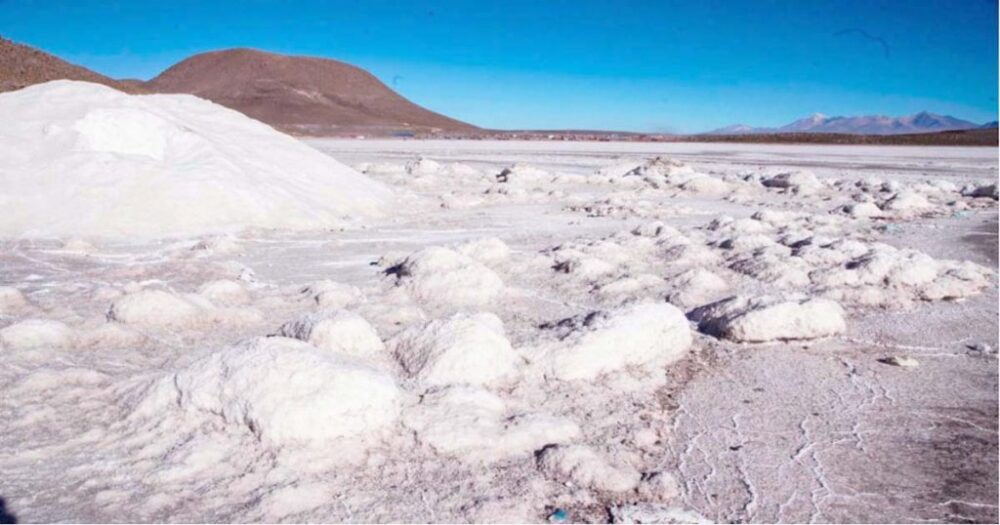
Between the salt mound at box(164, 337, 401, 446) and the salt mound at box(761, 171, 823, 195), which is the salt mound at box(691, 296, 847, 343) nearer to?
the salt mound at box(164, 337, 401, 446)

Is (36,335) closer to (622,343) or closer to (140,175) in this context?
(622,343)

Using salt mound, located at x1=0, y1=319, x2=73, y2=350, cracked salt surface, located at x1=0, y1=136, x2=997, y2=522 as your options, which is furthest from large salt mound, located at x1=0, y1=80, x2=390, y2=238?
Answer: salt mound, located at x1=0, y1=319, x2=73, y2=350

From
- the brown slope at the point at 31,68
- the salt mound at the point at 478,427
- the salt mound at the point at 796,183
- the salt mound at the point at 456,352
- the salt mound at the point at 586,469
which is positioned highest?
the brown slope at the point at 31,68

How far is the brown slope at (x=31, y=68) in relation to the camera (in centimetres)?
1897

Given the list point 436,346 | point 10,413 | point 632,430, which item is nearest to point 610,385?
point 632,430

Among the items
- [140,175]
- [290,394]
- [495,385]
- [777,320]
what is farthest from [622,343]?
[140,175]

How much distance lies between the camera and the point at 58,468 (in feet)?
7.98

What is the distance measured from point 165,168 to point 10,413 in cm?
502

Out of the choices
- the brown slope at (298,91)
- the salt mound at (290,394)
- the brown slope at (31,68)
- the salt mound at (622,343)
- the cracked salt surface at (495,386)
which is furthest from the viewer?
the brown slope at (298,91)

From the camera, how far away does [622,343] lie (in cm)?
354

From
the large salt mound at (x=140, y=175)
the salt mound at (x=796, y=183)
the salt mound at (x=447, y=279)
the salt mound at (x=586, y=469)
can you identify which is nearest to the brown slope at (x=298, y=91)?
the salt mound at (x=796, y=183)

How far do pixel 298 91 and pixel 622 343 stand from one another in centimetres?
8337

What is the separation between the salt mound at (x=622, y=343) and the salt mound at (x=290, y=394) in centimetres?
92

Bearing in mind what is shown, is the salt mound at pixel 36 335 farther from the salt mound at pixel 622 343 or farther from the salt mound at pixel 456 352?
the salt mound at pixel 622 343
